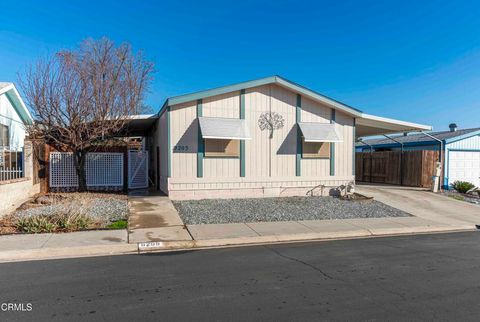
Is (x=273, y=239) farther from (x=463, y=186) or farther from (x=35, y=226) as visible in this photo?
(x=463, y=186)

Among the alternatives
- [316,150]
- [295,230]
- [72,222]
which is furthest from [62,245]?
[316,150]

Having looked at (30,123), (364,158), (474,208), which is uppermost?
(30,123)

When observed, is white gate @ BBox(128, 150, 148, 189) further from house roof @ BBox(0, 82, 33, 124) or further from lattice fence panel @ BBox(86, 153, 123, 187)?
house roof @ BBox(0, 82, 33, 124)

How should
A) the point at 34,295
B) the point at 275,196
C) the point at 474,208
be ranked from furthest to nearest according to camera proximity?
the point at 275,196 → the point at 474,208 → the point at 34,295

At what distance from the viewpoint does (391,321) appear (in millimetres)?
3693

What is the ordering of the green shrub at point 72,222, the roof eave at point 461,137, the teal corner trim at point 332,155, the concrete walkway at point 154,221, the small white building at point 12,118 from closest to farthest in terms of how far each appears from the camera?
the concrete walkway at point 154,221
the green shrub at point 72,222
the small white building at point 12,118
the teal corner trim at point 332,155
the roof eave at point 461,137

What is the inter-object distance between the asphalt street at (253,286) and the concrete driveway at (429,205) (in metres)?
4.60

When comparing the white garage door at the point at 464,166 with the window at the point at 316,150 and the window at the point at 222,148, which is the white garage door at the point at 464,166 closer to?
the window at the point at 316,150

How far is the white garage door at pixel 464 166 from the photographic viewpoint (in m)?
17.9

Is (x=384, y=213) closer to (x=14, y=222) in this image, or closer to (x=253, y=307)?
(x=253, y=307)

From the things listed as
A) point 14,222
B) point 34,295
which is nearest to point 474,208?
point 34,295

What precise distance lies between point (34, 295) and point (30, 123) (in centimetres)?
1281

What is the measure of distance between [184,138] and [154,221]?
4323 millimetres

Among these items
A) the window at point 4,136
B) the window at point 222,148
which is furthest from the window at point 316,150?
the window at point 4,136
